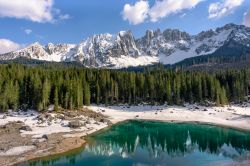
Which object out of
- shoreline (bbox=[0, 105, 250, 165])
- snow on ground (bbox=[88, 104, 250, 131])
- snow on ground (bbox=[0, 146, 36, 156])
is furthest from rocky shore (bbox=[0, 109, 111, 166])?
snow on ground (bbox=[88, 104, 250, 131])

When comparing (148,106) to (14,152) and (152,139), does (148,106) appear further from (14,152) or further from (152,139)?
(14,152)

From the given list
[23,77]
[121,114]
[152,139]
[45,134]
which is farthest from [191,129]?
[23,77]

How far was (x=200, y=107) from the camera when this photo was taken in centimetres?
13825

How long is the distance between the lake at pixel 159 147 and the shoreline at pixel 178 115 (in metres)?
4.54

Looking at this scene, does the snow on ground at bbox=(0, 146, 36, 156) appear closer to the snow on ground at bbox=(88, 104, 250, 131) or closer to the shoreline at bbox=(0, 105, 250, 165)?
the shoreline at bbox=(0, 105, 250, 165)

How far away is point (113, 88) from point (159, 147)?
75.2m

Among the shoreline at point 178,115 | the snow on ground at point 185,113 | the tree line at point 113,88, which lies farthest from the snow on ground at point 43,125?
the snow on ground at point 185,113

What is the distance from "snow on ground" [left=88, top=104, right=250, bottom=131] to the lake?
25.4 feet

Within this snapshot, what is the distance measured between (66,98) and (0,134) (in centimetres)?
4136

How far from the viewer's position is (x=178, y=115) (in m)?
125

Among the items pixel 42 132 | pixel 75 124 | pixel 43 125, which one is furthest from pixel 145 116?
pixel 42 132

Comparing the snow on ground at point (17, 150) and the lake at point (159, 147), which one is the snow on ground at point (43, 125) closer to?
the lake at point (159, 147)

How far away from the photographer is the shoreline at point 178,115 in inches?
4167

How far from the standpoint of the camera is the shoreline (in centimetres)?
10584
